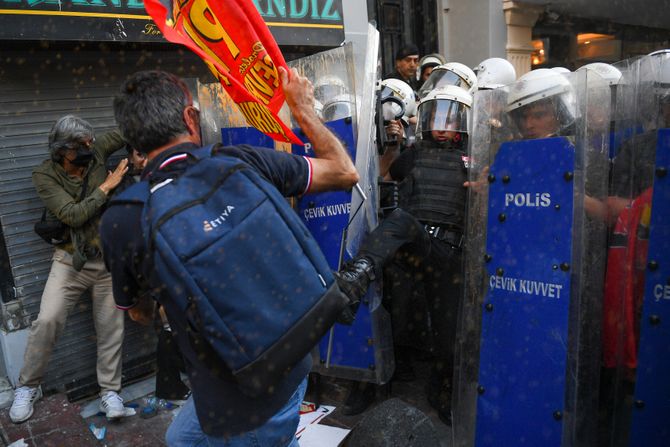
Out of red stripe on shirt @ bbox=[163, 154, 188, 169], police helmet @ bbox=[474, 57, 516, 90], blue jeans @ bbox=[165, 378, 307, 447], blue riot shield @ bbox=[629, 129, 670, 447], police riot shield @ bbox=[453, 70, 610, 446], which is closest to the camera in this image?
red stripe on shirt @ bbox=[163, 154, 188, 169]

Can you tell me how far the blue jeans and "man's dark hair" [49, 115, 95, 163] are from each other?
8.94 feet

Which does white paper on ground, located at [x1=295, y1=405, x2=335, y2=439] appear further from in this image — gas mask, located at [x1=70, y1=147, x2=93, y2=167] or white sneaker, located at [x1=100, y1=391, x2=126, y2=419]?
gas mask, located at [x1=70, y1=147, x2=93, y2=167]

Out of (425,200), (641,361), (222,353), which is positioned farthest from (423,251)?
(222,353)

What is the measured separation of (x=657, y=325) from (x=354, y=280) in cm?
163

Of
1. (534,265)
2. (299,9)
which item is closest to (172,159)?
(534,265)

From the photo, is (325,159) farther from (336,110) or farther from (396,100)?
(396,100)

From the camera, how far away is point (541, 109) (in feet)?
10.2

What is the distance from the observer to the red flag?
2758 mm

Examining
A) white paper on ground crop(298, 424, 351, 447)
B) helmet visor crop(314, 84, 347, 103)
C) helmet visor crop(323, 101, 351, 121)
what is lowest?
white paper on ground crop(298, 424, 351, 447)

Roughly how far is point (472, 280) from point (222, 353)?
196 centimetres

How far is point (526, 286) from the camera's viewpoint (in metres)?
3.06

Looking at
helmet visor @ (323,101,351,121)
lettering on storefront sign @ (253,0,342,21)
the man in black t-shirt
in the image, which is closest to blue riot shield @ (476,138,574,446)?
helmet visor @ (323,101,351,121)

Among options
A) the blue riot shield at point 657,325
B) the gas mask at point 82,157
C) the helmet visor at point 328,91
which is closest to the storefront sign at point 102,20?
the gas mask at point 82,157

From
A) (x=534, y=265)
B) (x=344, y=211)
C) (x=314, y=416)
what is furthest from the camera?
(x=314, y=416)
